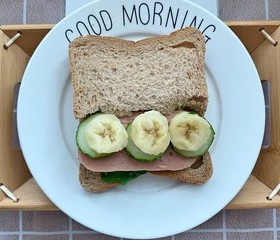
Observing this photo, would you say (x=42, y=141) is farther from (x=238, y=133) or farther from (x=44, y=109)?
(x=238, y=133)

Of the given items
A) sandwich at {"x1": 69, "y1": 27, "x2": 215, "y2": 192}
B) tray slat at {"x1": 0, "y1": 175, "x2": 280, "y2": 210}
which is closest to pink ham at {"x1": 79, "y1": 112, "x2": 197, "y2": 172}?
sandwich at {"x1": 69, "y1": 27, "x2": 215, "y2": 192}

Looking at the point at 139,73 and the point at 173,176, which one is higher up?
the point at 139,73

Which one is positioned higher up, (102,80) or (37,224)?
(102,80)

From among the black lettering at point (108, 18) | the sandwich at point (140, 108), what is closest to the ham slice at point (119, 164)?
the sandwich at point (140, 108)

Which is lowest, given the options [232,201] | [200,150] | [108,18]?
[232,201]

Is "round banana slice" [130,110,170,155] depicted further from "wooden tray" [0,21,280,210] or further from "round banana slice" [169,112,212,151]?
"wooden tray" [0,21,280,210]

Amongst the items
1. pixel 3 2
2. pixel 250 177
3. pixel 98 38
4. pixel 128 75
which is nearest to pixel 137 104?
pixel 128 75

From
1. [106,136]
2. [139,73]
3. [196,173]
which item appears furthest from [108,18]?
[196,173]

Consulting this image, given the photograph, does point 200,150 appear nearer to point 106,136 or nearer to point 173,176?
point 173,176
